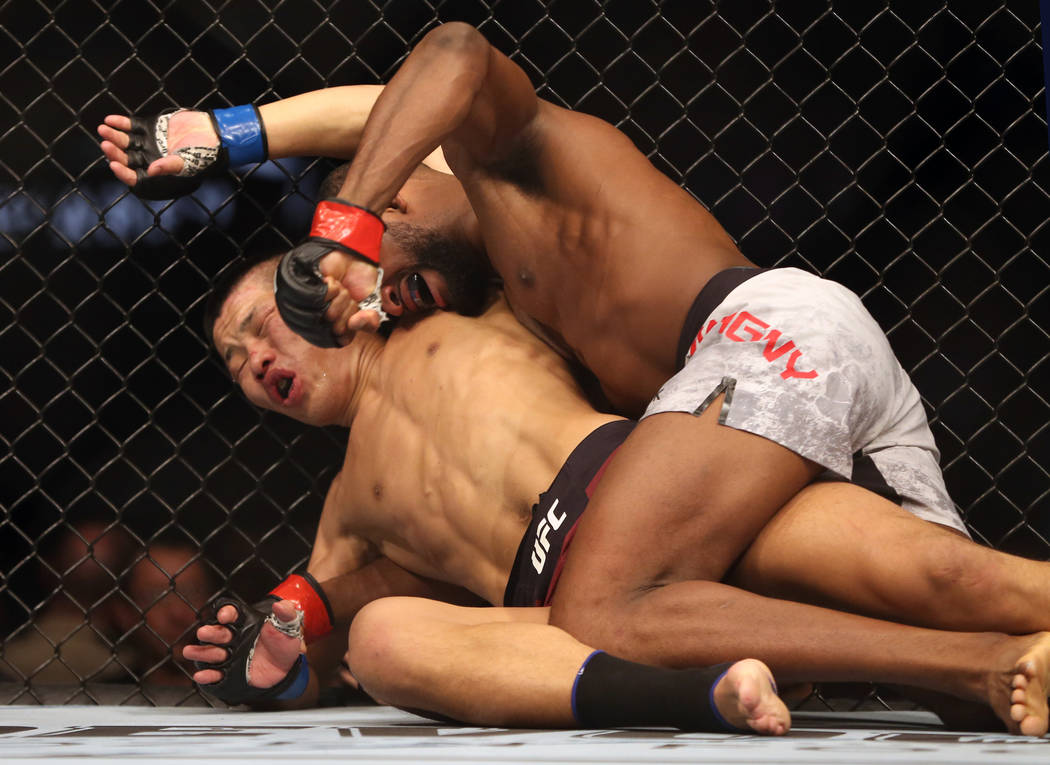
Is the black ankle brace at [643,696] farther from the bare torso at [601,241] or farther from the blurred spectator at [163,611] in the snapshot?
the blurred spectator at [163,611]

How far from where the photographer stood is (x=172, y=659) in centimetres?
227

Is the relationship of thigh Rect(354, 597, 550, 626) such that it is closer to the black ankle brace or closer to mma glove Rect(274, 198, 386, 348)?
the black ankle brace

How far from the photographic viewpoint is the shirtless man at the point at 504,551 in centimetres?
111

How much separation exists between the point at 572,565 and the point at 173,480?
1.46 meters

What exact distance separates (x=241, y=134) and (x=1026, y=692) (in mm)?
1403

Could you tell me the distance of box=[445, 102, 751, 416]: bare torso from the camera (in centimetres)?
142

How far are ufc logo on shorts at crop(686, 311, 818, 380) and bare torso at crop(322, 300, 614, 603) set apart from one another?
0.33 metres

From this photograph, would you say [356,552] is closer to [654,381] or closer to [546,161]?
[654,381]

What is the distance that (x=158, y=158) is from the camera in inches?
64.6

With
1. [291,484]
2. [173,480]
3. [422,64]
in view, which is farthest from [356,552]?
[422,64]

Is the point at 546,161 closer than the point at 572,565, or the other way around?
the point at 572,565

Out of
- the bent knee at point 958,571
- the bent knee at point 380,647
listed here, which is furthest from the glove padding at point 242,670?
the bent knee at point 958,571

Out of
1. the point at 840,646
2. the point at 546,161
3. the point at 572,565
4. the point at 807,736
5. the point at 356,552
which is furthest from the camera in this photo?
the point at 356,552

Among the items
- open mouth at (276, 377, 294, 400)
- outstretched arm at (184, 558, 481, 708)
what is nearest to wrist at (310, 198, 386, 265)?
outstretched arm at (184, 558, 481, 708)
